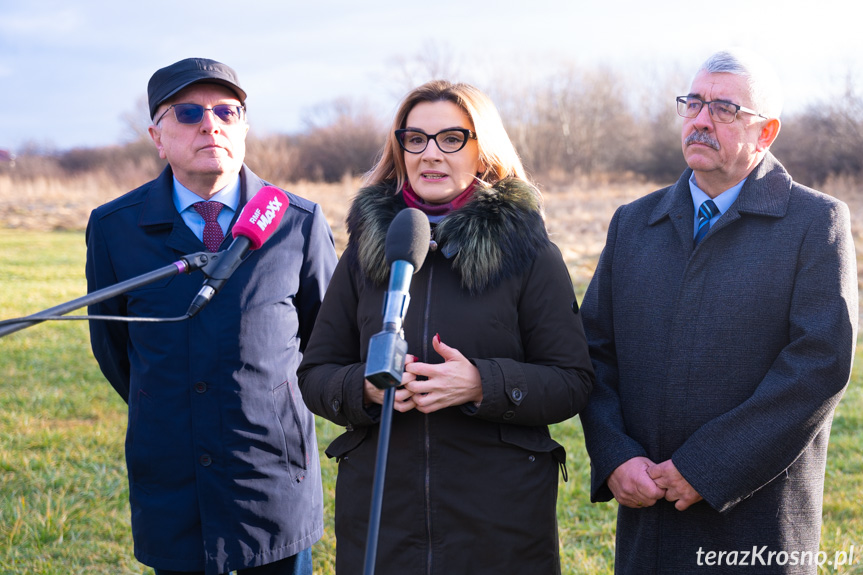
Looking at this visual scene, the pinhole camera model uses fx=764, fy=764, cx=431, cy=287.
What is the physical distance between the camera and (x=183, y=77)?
116 inches

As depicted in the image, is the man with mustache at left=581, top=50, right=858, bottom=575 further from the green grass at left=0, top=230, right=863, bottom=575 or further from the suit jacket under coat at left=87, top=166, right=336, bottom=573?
the green grass at left=0, top=230, right=863, bottom=575

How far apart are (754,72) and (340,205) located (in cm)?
1931

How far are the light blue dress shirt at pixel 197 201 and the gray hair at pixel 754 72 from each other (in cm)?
186

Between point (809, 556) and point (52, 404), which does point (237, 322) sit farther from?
point (52, 404)

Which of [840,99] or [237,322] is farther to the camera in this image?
[840,99]

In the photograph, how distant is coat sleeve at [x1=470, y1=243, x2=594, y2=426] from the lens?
2.36 m

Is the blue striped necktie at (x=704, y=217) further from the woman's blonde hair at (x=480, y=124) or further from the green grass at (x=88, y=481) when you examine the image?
the green grass at (x=88, y=481)

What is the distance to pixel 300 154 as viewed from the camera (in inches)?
1427

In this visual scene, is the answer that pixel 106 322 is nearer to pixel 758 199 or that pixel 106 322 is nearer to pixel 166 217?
pixel 166 217

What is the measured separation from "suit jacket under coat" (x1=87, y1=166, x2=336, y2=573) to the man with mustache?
1201 mm

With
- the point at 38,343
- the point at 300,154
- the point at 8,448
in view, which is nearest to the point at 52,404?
the point at 8,448

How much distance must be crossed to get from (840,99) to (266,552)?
3517 cm

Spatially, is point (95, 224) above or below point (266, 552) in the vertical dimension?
above

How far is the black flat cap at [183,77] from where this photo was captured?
9.61 feet
